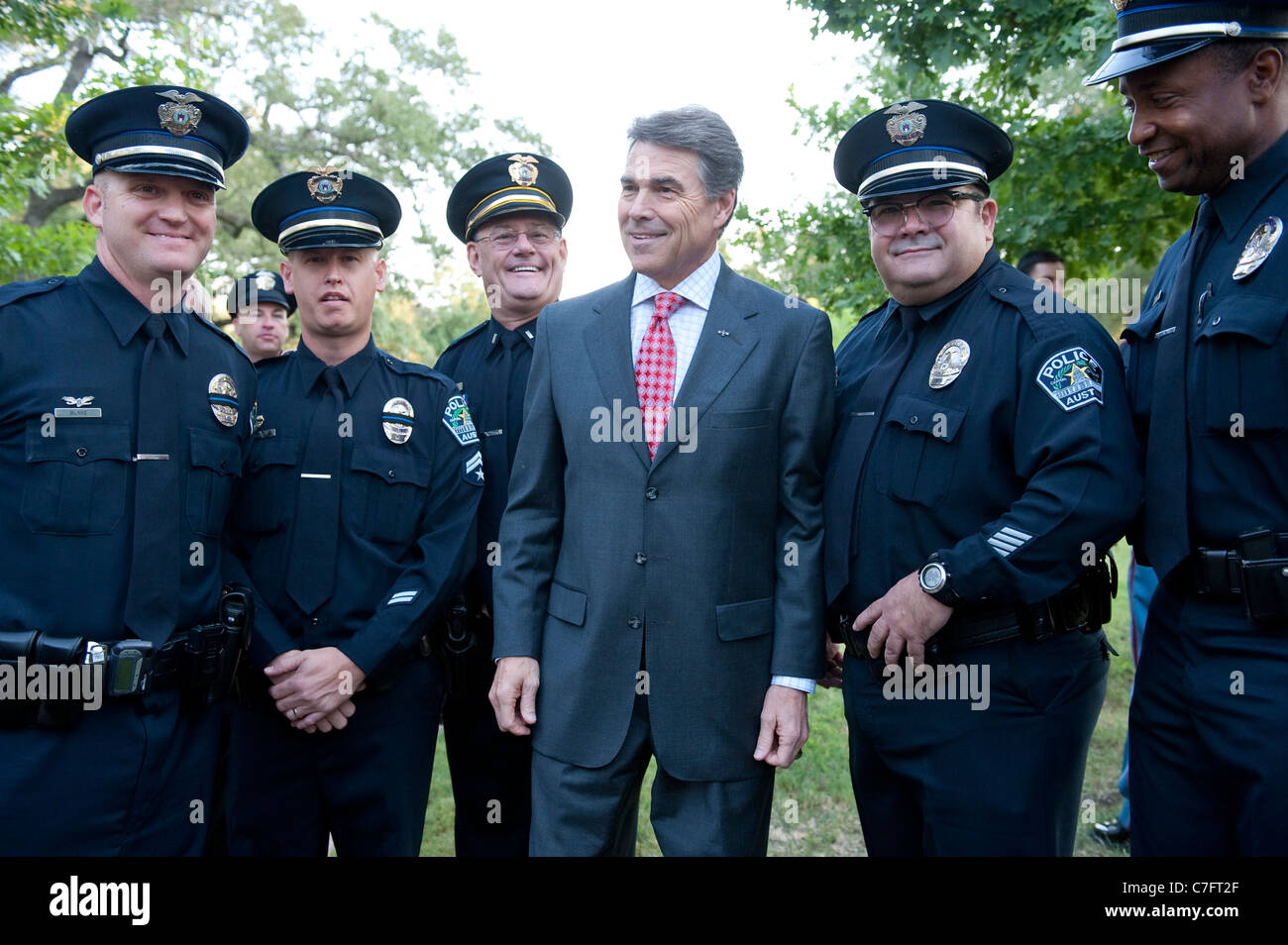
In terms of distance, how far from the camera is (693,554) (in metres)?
2.47

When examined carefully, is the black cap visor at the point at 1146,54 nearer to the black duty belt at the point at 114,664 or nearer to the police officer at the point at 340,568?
the police officer at the point at 340,568

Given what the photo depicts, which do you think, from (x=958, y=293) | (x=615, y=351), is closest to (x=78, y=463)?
(x=615, y=351)

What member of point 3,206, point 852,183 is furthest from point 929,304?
point 3,206

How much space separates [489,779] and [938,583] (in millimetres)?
1944

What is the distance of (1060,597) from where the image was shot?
7.95 feet

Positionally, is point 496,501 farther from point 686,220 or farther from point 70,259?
point 70,259

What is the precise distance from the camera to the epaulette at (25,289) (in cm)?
253

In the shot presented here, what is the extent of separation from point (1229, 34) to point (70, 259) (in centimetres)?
719

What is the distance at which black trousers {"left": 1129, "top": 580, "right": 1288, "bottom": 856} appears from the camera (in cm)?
201

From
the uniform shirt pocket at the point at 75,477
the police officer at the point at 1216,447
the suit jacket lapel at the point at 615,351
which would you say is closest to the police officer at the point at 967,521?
the police officer at the point at 1216,447

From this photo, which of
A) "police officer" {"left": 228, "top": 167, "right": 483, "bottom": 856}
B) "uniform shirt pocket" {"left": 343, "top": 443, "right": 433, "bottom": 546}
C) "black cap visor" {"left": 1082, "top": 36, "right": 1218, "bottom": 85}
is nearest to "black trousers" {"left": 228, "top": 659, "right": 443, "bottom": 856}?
"police officer" {"left": 228, "top": 167, "right": 483, "bottom": 856}

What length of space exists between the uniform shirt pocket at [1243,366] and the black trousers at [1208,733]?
1.41 ft

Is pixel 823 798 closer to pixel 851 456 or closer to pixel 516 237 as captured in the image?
pixel 851 456

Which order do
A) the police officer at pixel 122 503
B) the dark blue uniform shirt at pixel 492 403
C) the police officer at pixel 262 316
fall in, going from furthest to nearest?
the police officer at pixel 262 316 → the dark blue uniform shirt at pixel 492 403 → the police officer at pixel 122 503
